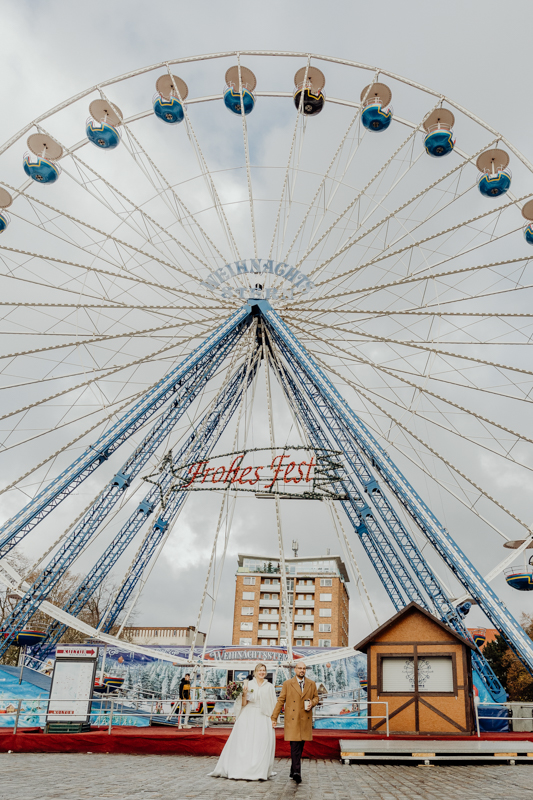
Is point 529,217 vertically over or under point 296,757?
over

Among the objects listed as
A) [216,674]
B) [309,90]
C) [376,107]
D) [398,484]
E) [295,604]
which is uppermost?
[309,90]

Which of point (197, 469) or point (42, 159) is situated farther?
point (197, 469)

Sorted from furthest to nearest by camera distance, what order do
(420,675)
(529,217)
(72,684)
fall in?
(529,217), (72,684), (420,675)

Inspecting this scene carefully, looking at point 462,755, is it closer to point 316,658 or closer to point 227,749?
point 227,749

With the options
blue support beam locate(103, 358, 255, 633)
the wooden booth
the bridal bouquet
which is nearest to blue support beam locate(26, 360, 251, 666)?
blue support beam locate(103, 358, 255, 633)

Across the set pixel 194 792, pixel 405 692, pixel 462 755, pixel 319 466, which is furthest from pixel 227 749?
pixel 319 466

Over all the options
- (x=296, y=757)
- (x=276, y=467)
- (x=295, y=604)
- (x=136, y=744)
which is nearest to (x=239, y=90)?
(x=276, y=467)

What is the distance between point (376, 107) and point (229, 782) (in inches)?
890

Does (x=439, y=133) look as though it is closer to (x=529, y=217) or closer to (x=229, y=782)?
(x=529, y=217)

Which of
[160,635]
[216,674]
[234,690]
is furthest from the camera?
[160,635]

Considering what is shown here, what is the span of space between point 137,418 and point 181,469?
381cm

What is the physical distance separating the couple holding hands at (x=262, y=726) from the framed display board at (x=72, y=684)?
7083 millimetres

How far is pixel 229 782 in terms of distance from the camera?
819cm

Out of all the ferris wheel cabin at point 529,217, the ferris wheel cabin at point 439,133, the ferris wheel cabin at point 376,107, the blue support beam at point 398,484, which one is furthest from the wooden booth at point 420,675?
the ferris wheel cabin at point 376,107
